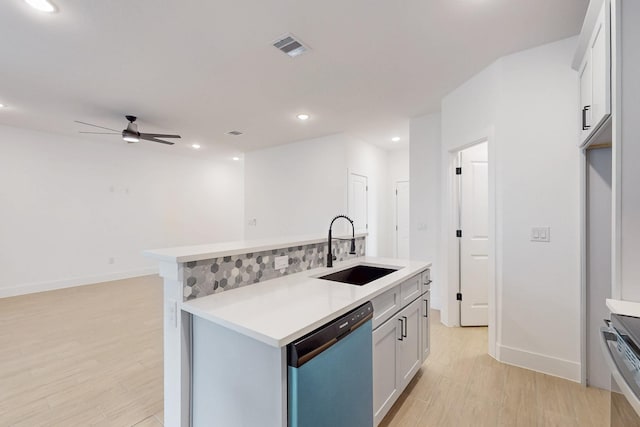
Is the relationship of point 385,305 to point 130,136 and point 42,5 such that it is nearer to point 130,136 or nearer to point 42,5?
point 42,5

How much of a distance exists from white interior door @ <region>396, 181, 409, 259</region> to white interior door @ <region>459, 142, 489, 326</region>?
271 cm

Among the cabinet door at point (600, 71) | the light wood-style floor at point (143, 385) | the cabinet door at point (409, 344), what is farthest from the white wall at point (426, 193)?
the cabinet door at point (600, 71)

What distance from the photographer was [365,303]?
1.51m

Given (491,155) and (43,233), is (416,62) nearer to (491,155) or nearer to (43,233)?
(491,155)

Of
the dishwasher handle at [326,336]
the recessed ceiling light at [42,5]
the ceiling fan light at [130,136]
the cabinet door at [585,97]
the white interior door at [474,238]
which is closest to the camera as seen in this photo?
the dishwasher handle at [326,336]

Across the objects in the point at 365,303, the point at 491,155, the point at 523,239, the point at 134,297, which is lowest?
the point at 134,297

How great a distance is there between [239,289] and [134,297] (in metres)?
3.90

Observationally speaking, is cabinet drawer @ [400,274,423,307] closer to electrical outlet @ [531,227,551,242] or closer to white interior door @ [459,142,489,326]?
electrical outlet @ [531,227,551,242]

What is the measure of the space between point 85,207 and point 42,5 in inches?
176

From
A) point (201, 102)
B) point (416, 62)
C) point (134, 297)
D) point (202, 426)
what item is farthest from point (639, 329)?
point (134, 297)

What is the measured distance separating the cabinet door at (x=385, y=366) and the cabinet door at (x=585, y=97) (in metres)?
1.78

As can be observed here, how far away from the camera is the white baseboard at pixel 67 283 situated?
14.9ft

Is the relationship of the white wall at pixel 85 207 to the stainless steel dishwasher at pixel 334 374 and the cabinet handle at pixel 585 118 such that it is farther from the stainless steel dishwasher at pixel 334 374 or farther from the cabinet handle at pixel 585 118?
the cabinet handle at pixel 585 118

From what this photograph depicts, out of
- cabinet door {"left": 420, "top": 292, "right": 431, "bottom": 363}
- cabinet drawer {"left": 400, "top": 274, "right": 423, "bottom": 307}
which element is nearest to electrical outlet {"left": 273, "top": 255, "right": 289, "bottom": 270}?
cabinet drawer {"left": 400, "top": 274, "right": 423, "bottom": 307}
